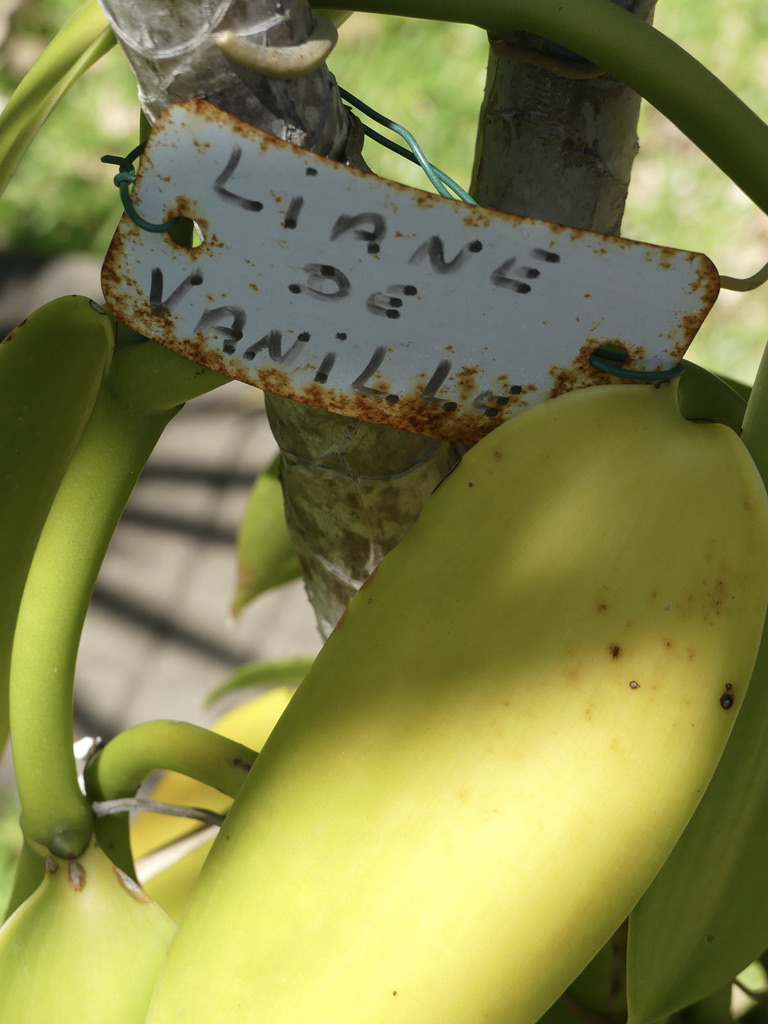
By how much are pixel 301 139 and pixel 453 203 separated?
5 cm

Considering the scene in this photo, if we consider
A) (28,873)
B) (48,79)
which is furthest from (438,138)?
(28,873)

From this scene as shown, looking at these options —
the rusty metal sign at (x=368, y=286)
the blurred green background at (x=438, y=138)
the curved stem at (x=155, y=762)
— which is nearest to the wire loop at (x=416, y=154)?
the rusty metal sign at (x=368, y=286)

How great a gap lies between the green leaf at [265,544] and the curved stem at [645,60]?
→ 38 cm

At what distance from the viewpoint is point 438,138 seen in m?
1.49

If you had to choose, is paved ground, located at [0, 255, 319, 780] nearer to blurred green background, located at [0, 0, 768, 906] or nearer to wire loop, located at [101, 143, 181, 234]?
blurred green background, located at [0, 0, 768, 906]

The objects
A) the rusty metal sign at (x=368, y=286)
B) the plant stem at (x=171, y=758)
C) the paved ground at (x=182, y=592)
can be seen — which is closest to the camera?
the rusty metal sign at (x=368, y=286)

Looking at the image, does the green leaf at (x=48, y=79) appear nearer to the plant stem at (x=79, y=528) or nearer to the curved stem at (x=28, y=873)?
the plant stem at (x=79, y=528)

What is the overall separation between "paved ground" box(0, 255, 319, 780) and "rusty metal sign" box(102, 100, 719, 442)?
3.14 feet

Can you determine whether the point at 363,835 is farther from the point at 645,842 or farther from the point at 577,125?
the point at 577,125

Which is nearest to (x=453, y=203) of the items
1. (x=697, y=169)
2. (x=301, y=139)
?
(x=301, y=139)

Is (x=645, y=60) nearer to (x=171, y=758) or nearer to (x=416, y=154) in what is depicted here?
(x=416, y=154)

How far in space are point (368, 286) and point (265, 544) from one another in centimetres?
37

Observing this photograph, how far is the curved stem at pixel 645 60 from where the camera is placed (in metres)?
0.25

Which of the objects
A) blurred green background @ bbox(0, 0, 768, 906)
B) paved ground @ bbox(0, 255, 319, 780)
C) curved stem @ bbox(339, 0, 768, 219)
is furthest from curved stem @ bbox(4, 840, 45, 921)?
blurred green background @ bbox(0, 0, 768, 906)
